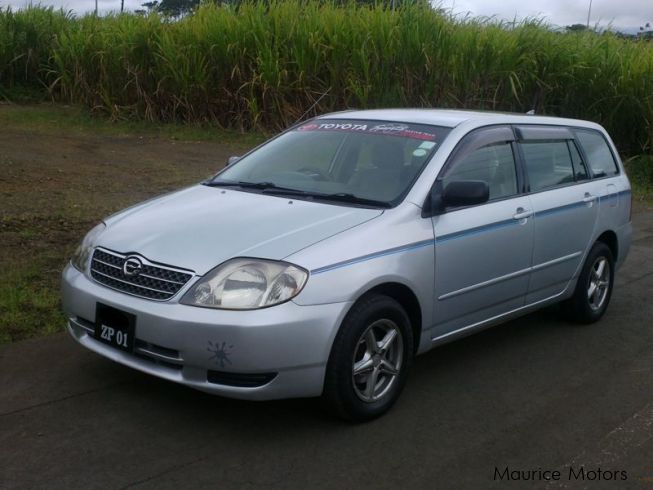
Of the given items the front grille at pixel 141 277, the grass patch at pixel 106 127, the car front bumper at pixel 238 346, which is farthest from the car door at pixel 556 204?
the grass patch at pixel 106 127

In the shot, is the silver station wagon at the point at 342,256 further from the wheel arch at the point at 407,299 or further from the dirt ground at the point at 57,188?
the dirt ground at the point at 57,188

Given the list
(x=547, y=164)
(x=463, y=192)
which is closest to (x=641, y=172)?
(x=547, y=164)

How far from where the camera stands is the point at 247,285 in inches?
158

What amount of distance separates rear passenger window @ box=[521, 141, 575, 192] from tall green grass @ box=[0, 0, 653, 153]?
736 cm

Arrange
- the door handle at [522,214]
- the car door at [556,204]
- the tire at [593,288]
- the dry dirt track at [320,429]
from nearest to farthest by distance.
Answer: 1. the dry dirt track at [320,429]
2. the door handle at [522,214]
3. the car door at [556,204]
4. the tire at [593,288]

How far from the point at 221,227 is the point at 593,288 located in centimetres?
332

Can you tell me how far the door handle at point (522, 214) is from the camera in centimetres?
535

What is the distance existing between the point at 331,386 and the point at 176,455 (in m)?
0.80

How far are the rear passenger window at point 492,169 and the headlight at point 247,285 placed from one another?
145cm

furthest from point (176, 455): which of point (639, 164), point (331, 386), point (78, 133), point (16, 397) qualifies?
point (639, 164)

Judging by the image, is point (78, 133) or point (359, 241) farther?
point (78, 133)

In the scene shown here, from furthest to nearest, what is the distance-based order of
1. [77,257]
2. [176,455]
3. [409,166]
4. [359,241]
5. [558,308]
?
[558,308], [409,166], [77,257], [359,241], [176,455]

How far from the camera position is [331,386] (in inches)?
163

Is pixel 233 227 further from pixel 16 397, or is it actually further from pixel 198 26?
pixel 198 26
